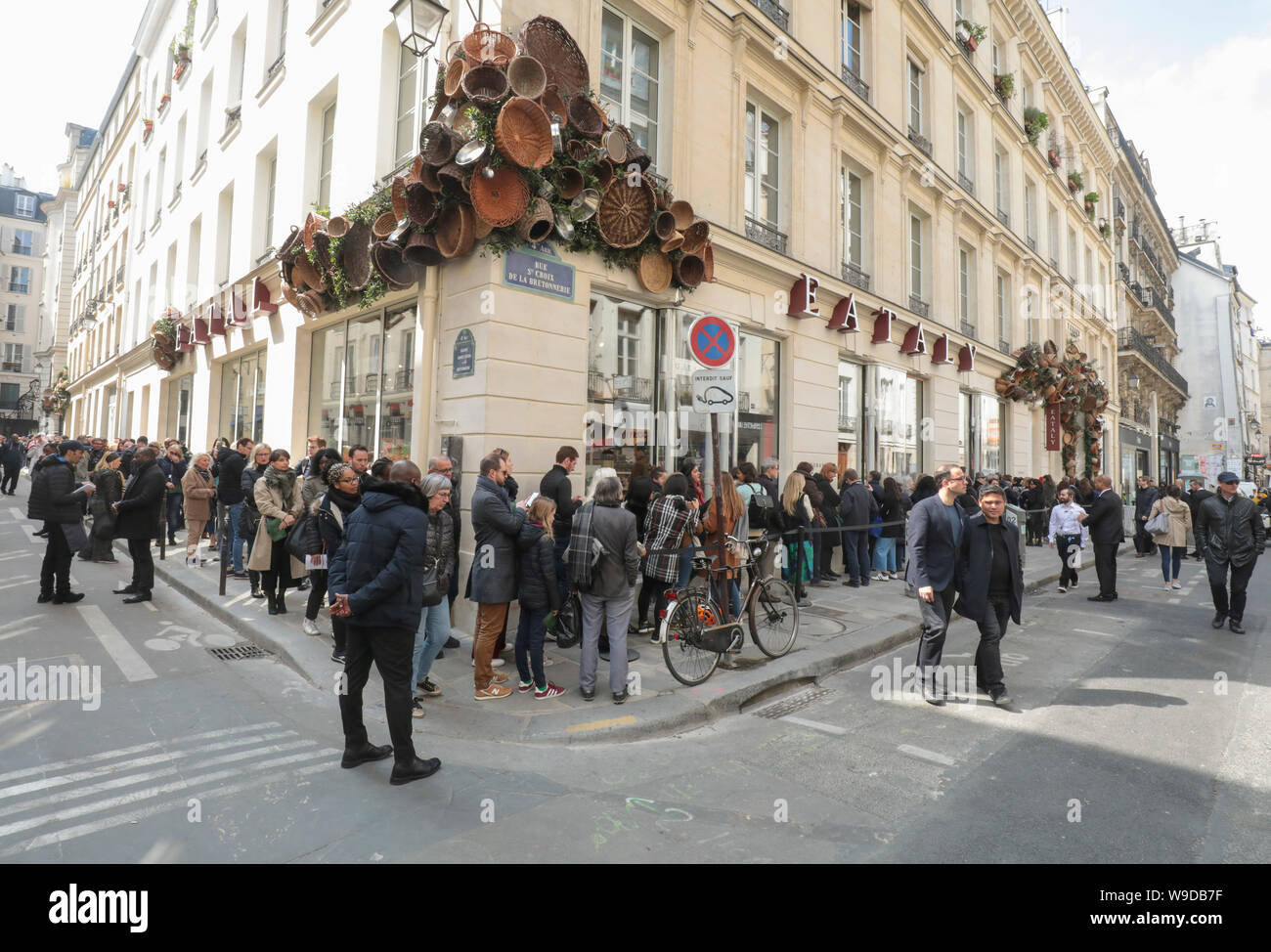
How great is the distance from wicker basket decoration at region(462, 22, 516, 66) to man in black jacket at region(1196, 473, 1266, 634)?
942 centimetres

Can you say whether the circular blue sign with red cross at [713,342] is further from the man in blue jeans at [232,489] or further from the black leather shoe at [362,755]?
the man in blue jeans at [232,489]

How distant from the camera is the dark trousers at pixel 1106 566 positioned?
34.1 ft

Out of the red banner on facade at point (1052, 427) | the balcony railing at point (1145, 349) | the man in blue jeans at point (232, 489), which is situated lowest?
the man in blue jeans at point (232, 489)

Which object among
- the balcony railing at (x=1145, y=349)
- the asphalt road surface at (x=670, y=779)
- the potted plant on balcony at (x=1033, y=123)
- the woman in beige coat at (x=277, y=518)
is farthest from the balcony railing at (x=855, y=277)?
the balcony railing at (x=1145, y=349)

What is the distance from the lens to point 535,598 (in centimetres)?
537

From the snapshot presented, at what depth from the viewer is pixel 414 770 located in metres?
3.90

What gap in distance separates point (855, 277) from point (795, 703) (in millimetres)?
10209

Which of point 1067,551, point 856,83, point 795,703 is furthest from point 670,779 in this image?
point 856,83

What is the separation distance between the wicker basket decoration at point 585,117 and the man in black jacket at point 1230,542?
8395 millimetres

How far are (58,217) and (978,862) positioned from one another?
196 ft

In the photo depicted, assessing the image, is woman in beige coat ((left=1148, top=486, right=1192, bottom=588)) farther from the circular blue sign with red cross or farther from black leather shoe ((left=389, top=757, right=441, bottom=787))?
black leather shoe ((left=389, top=757, right=441, bottom=787))

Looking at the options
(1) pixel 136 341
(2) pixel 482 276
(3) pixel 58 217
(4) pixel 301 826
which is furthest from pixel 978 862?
(3) pixel 58 217

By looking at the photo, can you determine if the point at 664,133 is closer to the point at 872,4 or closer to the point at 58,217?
the point at 872,4

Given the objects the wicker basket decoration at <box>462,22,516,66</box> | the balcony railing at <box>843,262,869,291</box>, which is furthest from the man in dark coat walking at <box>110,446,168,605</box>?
the balcony railing at <box>843,262,869,291</box>
